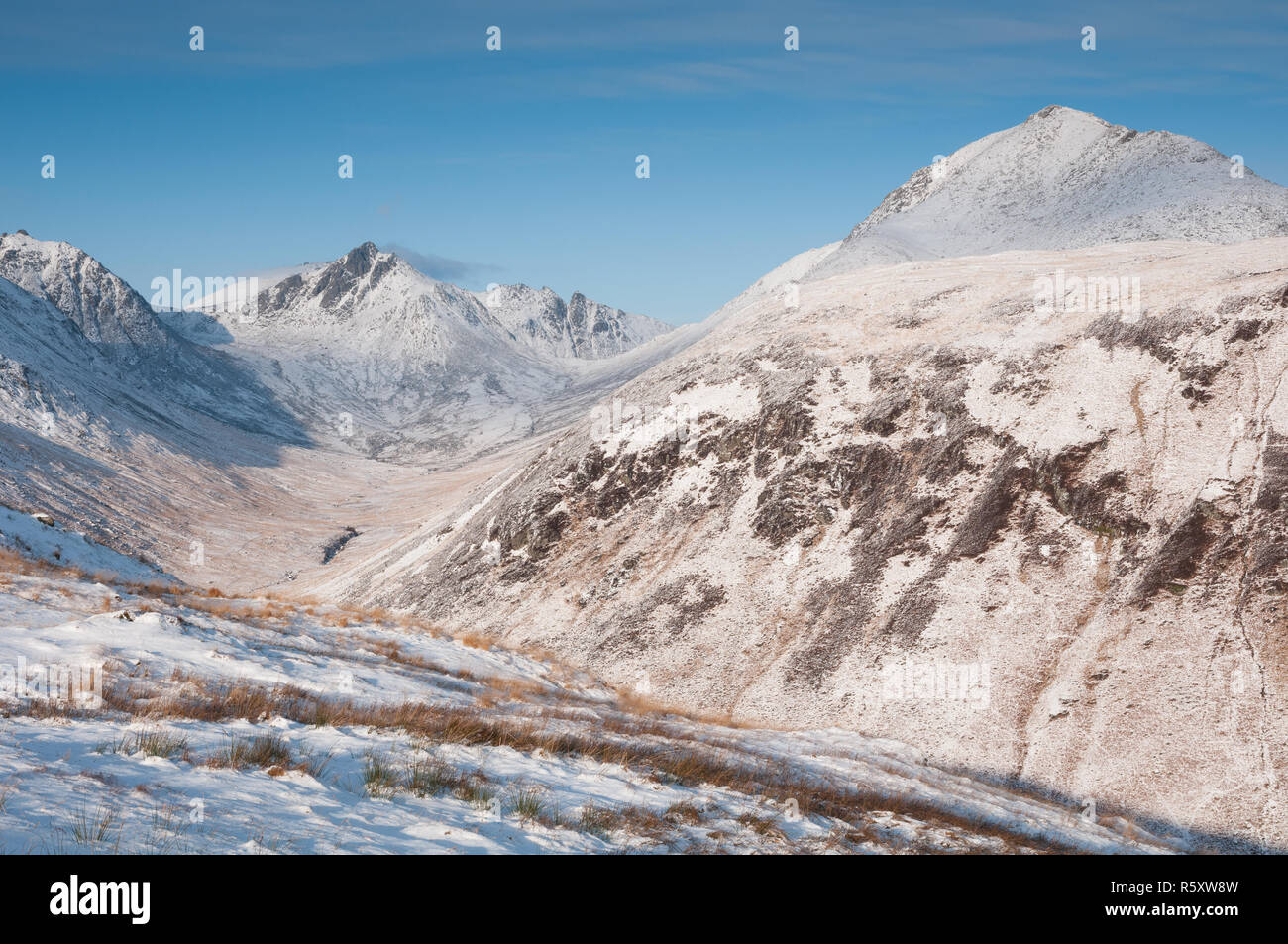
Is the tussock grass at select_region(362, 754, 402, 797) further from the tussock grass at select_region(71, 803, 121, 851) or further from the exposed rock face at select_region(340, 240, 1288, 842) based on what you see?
the exposed rock face at select_region(340, 240, 1288, 842)

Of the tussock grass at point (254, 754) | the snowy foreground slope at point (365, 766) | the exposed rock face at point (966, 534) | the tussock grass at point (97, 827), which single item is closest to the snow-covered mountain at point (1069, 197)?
the exposed rock face at point (966, 534)

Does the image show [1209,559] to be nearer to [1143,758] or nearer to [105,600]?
[1143,758]

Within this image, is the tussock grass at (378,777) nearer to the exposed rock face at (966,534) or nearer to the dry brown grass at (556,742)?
the dry brown grass at (556,742)

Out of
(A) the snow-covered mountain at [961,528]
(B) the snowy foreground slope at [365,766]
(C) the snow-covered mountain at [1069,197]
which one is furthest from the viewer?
(C) the snow-covered mountain at [1069,197]

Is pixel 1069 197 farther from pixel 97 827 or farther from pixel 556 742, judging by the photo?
pixel 97 827
